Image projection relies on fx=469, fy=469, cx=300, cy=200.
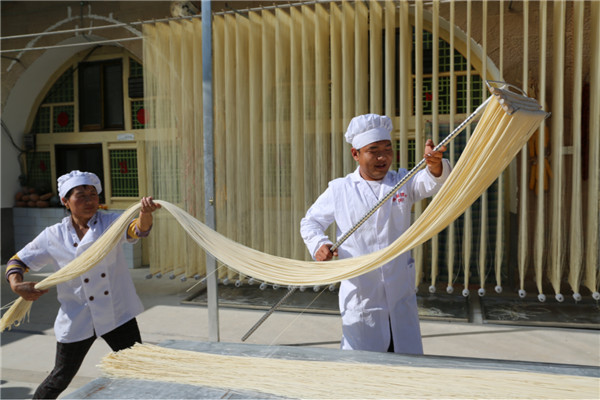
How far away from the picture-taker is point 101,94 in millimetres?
6605

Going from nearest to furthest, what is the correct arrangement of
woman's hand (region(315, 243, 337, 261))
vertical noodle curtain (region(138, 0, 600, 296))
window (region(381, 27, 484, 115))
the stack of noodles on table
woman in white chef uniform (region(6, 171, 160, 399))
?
the stack of noodles on table → woman's hand (region(315, 243, 337, 261)) → woman in white chef uniform (region(6, 171, 160, 399)) → vertical noodle curtain (region(138, 0, 600, 296)) → window (region(381, 27, 484, 115))

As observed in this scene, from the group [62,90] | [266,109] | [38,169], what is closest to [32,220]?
[38,169]

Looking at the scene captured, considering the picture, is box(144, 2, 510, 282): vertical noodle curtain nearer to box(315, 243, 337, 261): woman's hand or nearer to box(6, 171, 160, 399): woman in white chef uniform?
box(6, 171, 160, 399): woman in white chef uniform

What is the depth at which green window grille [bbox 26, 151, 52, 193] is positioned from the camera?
7.06m

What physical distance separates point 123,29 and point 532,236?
5.31 m

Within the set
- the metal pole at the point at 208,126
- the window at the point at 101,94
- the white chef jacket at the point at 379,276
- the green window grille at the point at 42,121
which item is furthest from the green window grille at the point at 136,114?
the white chef jacket at the point at 379,276

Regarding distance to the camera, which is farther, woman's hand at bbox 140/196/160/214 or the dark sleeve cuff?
the dark sleeve cuff

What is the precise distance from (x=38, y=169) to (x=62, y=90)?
126cm

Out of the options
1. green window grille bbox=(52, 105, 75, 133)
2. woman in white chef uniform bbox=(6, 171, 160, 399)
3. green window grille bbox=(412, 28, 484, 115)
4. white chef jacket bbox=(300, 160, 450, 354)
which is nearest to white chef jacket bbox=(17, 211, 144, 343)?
woman in white chef uniform bbox=(6, 171, 160, 399)

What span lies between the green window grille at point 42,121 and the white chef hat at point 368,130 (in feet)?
21.1

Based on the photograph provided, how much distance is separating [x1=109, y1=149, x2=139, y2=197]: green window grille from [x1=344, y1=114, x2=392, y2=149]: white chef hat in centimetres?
504

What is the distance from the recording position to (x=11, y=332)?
12.8 feet

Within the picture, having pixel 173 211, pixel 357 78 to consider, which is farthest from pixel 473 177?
pixel 357 78

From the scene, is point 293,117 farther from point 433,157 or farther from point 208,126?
point 433,157
